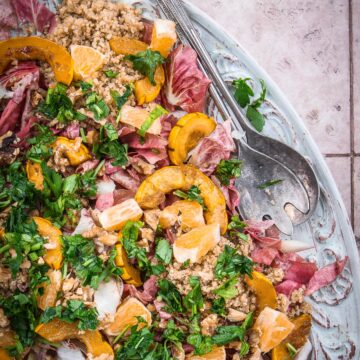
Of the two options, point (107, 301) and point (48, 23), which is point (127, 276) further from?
point (48, 23)

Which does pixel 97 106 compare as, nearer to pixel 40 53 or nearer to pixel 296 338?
pixel 40 53

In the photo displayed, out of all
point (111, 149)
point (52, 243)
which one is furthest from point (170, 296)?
point (111, 149)

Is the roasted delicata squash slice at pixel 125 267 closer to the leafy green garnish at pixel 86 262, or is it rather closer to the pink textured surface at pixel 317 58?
the leafy green garnish at pixel 86 262

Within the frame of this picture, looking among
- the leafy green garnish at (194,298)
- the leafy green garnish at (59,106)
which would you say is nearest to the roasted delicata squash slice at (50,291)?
the leafy green garnish at (194,298)

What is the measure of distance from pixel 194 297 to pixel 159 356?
0.71 feet

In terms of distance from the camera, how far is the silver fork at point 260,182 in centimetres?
186

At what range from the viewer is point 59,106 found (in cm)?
171

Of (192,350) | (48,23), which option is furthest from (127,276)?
(48,23)

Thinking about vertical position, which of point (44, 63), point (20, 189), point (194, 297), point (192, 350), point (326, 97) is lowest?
point (192, 350)

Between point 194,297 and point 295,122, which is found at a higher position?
point 295,122

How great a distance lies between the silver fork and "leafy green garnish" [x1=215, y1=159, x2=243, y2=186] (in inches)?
1.9

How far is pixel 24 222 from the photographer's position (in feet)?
5.41

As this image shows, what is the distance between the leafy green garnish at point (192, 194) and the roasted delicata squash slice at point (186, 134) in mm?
111

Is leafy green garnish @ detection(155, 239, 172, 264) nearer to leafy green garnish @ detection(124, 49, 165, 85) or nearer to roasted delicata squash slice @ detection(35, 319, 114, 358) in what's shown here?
roasted delicata squash slice @ detection(35, 319, 114, 358)
